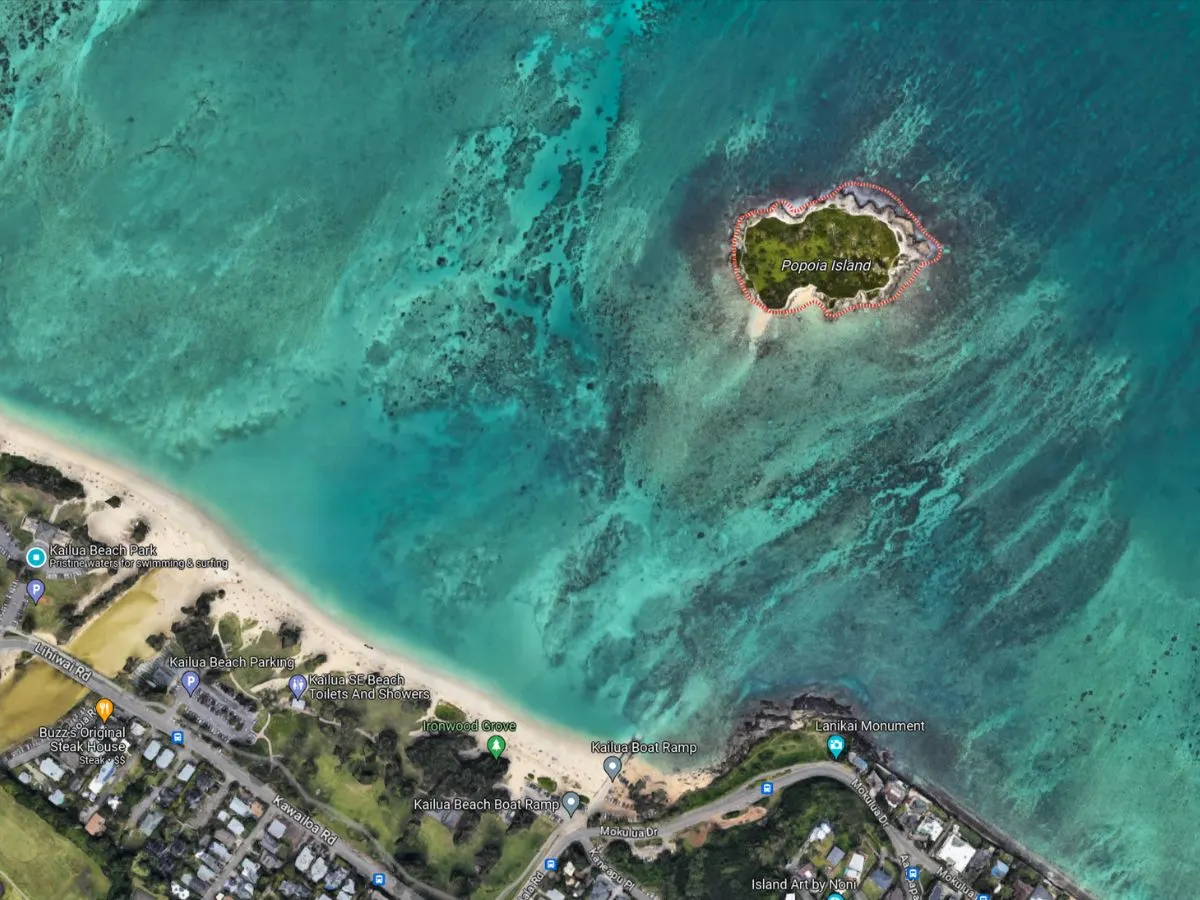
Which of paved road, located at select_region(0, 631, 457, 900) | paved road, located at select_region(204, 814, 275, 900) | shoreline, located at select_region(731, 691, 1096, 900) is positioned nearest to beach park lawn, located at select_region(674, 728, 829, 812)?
shoreline, located at select_region(731, 691, 1096, 900)

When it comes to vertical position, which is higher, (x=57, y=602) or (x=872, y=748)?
(x=872, y=748)

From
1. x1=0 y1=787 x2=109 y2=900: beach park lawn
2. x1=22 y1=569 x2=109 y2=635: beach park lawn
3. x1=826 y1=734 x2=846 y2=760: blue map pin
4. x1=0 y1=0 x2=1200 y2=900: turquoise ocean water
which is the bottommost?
x1=0 y1=787 x2=109 y2=900: beach park lawn

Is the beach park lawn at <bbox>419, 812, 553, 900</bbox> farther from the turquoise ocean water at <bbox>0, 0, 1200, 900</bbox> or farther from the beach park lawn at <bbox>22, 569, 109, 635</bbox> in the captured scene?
the beach park lawn at <bbox>22, 569, 109, 635</bbox>

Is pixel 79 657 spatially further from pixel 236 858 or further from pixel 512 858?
pixel 512 858

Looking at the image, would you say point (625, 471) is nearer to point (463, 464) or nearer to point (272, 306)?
point (463, 464)

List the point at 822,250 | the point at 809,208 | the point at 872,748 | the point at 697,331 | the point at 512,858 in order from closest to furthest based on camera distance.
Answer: the point at 822,250 < the point at 809,208 < the point at 697,331 < the point at 512,858 < the point at 872,748

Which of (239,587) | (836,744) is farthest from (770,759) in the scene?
(239,587)
